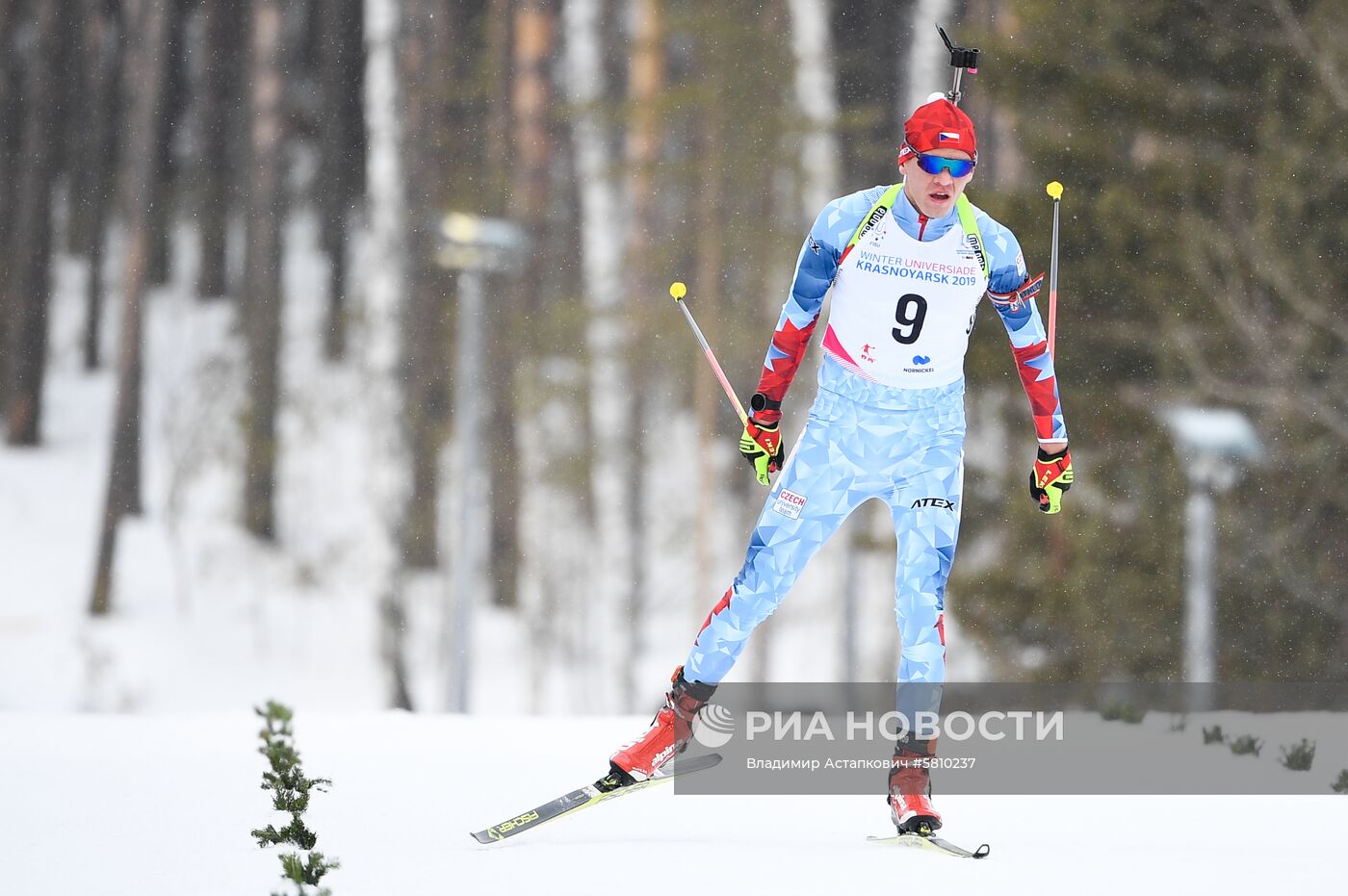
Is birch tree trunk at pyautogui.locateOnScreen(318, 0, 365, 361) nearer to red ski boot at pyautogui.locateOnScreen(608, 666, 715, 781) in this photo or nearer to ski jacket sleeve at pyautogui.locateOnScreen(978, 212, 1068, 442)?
red ski boot at pyautogui.locateOnScreen(608, 666, 715, 781)

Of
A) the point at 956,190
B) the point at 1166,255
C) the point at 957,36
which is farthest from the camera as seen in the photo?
the point at 957,36

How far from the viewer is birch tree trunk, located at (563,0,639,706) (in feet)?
63.2

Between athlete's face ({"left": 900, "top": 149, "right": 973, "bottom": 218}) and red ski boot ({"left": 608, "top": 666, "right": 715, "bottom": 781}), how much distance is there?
1.61m

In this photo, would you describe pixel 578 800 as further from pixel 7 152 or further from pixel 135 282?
pixel 7 152

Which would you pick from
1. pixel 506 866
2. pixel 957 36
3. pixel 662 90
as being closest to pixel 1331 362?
pixel 957 36

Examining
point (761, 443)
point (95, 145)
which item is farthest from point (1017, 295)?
point (95, 145)

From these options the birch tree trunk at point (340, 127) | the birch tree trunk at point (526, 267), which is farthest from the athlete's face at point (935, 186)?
the birch tree trunk at point (340, 127)

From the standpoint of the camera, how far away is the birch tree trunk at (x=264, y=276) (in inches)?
824

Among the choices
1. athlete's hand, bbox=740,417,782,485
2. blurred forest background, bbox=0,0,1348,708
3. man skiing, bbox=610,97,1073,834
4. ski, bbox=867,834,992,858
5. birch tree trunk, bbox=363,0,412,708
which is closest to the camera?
ski, bbox=867,834,992,858

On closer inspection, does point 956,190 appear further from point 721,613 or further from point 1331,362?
point 1331,362

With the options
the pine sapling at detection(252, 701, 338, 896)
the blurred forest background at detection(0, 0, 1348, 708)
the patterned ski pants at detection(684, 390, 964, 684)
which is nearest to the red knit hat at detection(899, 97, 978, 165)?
the patterned ski pants at detection(684, 390, 964, 684)

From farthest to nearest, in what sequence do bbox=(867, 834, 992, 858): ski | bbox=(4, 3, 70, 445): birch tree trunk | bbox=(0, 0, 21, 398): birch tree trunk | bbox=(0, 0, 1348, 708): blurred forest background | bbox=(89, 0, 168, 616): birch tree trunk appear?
1. bbox=(0, 0, 21, 398): birch tree trunk
2. bbox=(4, 3, 70, 445): birch tree trunk
3. bbox=(89, 0, 168, 616): birch tree trunk
4. bbox=(0, 0, 1348, 708): blurred forest background
5. bbox=(867, 834, 992, 858): ski

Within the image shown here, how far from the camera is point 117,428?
60.8ft

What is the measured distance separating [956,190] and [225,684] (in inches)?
605
